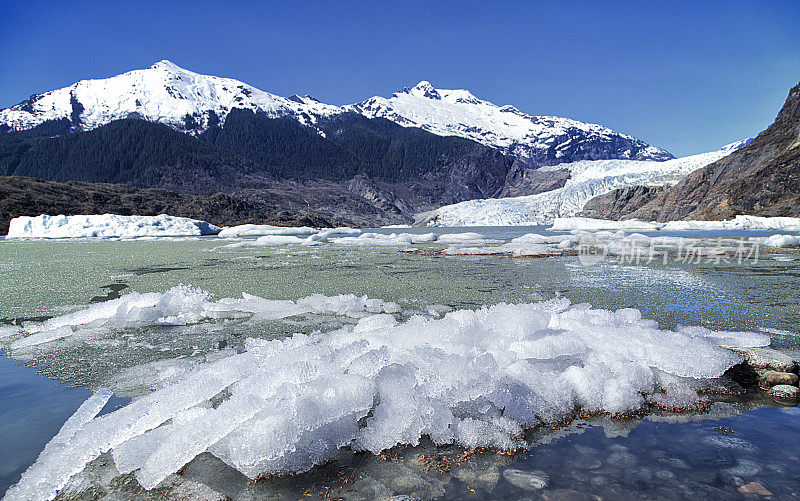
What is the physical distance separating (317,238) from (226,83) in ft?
608

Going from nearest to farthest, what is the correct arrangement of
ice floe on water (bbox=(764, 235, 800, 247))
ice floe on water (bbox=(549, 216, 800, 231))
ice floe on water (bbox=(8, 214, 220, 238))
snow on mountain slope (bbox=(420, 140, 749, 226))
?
ice floe on water (bbox=(764, 235, 800, 247)), ice floe on water (bbox=(549, 216, 800, 231)), ice floe on water (bbox=(8, 214, 220, 238)), snow on mountain slope (bbox=(420, 140, 749, 226))

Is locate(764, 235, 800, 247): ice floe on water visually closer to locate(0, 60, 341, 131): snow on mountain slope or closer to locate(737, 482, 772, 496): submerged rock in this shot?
locate(737, 482, 772, 496): submerged rock

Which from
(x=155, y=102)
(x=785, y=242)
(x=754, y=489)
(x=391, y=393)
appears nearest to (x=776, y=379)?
(x=754, y=489)

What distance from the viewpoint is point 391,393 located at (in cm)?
171

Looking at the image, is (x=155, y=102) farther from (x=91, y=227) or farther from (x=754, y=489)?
(x=754, y=489)

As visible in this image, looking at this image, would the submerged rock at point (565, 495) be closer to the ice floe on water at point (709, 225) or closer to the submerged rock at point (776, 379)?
the submerged rock at point (776, 379)

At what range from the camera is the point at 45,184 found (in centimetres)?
4869

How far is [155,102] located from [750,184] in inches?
6889

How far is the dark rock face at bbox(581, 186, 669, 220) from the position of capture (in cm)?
4386

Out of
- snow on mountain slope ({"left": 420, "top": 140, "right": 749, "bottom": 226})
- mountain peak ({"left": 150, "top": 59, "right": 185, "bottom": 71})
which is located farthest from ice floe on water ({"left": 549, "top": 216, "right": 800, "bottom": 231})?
mountain peak ({"left": 150, "top": 59, "right": 185, "bottom": 71})

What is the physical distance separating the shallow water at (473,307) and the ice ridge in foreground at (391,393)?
3.6 inches

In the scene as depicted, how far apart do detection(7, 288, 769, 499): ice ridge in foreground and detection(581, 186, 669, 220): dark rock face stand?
46176 millimetres

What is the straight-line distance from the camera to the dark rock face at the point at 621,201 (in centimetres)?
4386

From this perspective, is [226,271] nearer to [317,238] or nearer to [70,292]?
[70,292]
